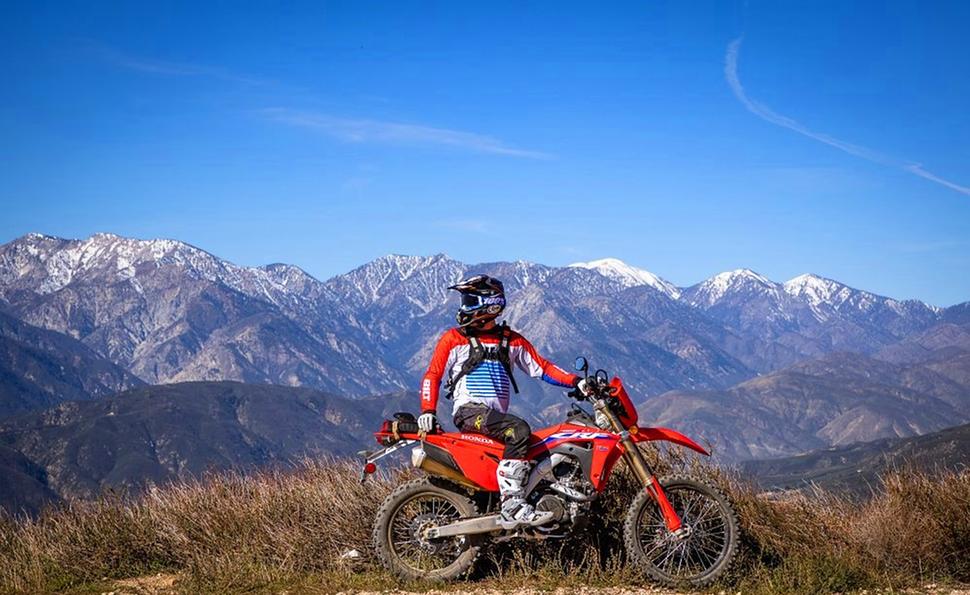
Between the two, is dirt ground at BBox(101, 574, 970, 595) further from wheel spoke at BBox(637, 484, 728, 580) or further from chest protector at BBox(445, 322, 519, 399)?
chest protector at BBox(445, 322, 519, 399)

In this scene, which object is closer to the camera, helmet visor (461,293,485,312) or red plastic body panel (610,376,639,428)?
red plastic body panel (610,376,639,428)

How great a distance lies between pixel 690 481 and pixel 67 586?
6412 millimetres

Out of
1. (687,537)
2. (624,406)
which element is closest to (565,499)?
(624,406)

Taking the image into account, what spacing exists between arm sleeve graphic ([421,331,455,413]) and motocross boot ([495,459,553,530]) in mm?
977

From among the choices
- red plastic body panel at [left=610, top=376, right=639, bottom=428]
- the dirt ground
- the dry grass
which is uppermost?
red plastic body panel at [left=610, top=376, right=639, bottom=428]

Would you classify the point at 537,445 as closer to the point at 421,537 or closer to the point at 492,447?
the point at 492,447

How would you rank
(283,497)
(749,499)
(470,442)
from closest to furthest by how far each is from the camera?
(470,442) < (749,499) < (283,497)

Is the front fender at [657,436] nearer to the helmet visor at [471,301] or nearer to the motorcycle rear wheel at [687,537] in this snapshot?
the motorcycle rear wheel at [687,537]

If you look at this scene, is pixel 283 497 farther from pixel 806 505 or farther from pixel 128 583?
pixel 806 505

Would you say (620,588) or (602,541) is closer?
(620,588)

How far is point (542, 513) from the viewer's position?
8.27 meters

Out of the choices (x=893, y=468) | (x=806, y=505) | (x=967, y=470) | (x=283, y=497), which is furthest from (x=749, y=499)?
(x=283, y=497)

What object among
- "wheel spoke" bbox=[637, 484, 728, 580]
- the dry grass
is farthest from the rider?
"wheel spoke" bbox=[637, 484, 728, 580]

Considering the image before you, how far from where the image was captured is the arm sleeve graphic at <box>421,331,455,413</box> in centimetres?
878
